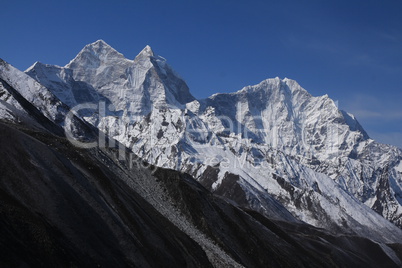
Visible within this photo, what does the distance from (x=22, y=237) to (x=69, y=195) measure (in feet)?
55.0

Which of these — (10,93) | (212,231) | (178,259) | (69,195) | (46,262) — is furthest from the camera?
(10,93)

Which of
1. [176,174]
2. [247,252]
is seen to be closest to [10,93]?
[176,174]

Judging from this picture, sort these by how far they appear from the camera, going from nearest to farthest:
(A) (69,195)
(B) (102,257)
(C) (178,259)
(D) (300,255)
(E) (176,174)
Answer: (B) (102,257), (A) (69,195), (C) (178,259), (E) (176,174), (D) (300,255)

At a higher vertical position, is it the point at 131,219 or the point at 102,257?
the point at 131,219

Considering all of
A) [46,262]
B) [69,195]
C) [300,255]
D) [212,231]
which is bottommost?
[46,262]

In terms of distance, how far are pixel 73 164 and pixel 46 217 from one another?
2046cm

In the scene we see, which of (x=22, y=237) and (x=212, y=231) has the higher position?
(x=212, y=231)

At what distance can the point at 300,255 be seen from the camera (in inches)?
4727

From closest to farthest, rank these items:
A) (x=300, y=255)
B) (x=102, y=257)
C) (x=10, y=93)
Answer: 1. (x=102, y=257)
2. (x=300, y=255)
3. (x=10, y=93)

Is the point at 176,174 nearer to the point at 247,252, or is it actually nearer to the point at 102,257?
the point at 247,252

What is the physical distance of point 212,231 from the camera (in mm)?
94938

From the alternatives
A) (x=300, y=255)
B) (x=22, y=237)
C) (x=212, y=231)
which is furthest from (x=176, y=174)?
(x=22, y=237)

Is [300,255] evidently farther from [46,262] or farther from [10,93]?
[10,93]

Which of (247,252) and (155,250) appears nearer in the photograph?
(155,250)
